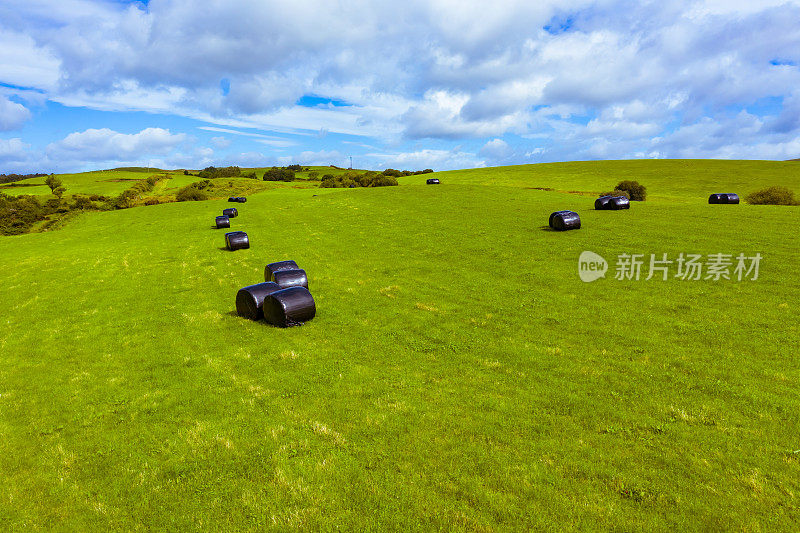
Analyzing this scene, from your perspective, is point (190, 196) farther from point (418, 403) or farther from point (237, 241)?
point (418, 403)

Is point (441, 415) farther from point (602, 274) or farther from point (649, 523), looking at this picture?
point (602, 274)

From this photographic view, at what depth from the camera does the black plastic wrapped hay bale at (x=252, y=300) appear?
48.0 feet

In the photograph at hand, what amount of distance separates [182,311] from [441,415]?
13.5 m

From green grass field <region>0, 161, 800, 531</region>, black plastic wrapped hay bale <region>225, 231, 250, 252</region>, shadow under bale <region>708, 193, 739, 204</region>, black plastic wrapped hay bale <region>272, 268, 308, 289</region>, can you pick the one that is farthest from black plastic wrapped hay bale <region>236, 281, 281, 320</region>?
shadow under bale <region>708, 193, 739, 204</region>

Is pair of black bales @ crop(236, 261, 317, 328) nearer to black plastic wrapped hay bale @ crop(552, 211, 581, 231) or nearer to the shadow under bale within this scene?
black plastic wrapped hay bale @ crop(552, 211, 581, 231)

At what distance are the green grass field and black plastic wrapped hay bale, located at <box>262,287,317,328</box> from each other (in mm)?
593

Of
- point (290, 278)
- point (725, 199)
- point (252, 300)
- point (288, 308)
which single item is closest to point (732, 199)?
point (725, 199)

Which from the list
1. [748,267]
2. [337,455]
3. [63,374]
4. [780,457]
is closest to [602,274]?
[748,267]

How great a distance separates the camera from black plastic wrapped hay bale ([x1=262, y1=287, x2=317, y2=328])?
13805 millimetres

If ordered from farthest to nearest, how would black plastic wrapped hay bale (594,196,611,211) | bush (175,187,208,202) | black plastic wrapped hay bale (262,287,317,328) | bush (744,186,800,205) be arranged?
bush (175,187,208,202) → bush (744,186,800,205) → black plastic wrapped hay bale (594,196,611,211) → black plastic wrapped hay bale (262,287,317,328)

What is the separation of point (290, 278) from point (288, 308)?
13.6 feet

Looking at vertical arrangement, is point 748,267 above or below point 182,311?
above

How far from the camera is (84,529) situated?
5.70 m

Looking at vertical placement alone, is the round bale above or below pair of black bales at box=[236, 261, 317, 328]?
above
